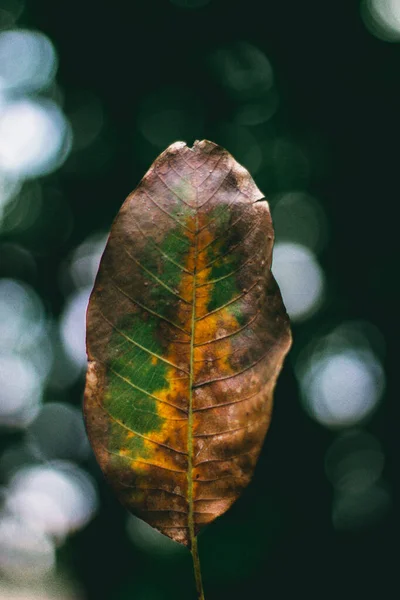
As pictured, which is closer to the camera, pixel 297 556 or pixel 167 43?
pixel 167 43

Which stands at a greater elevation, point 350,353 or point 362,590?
point 350,353

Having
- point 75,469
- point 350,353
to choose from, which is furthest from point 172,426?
point 75,469

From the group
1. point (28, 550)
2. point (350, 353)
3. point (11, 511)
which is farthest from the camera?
point (28, 550)

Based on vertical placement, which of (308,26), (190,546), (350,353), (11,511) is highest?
(308,26)

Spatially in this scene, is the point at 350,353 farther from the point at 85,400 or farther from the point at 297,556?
the point at 85,400

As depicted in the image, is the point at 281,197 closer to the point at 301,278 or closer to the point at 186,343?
the point at 301,278

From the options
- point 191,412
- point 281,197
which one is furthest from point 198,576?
point 281,197

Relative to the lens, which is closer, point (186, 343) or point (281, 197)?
point (186, 343)
